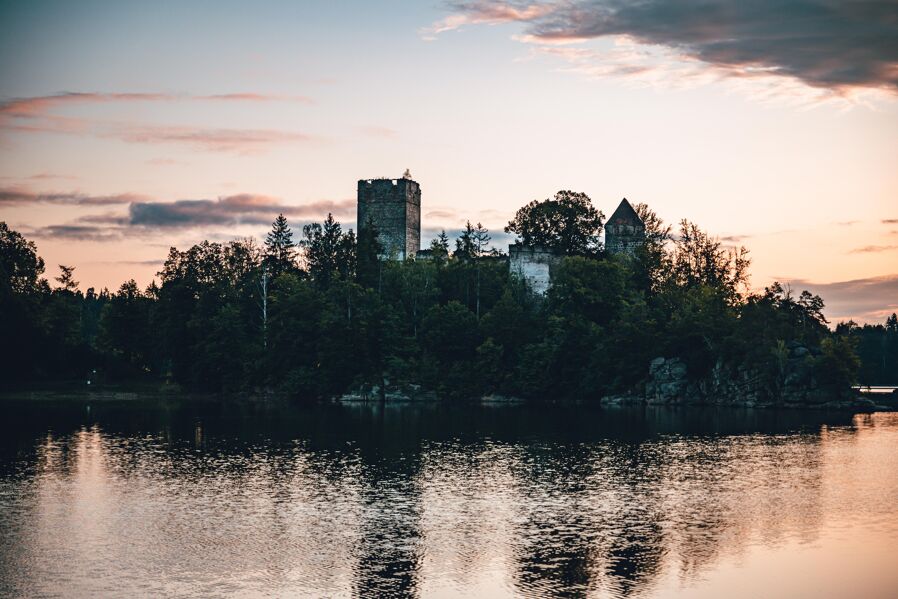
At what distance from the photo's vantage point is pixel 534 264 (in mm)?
111875

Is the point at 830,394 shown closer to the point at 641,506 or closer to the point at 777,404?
the point at 777,404

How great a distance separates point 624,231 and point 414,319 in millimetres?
30686

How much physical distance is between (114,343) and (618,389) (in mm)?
62773

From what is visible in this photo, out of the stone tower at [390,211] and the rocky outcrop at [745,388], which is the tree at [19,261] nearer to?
the stone tower at [390,211]

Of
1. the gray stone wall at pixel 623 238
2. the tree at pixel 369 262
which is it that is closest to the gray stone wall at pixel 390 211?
the tree at pixel 369 262

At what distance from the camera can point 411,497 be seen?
37875 millimetres

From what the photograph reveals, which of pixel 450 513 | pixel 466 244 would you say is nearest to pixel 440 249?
pixel 466 244

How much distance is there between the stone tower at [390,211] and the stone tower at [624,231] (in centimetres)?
2529

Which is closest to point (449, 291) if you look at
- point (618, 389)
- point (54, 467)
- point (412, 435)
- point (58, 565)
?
point (618, 389)

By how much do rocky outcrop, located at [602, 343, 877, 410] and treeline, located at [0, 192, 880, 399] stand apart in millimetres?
1455

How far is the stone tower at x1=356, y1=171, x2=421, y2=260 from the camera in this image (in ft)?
409

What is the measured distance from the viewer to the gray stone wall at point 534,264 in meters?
111

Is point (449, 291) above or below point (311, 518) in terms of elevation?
above

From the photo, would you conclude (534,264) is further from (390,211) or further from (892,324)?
(892,324)
